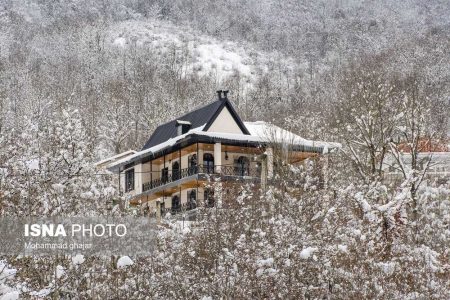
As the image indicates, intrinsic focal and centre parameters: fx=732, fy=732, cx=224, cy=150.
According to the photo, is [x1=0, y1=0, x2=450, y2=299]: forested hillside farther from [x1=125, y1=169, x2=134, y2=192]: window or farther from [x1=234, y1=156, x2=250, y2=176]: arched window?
[x1=125, y1=169, x2=134, y2=192]: window

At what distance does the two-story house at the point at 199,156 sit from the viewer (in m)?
36.4

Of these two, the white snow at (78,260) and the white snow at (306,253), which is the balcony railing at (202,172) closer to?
the white snow at (306,253)

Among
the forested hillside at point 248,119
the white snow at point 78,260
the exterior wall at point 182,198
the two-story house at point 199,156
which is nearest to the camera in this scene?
the white snow at point 78,260

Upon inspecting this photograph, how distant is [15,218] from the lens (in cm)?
1366

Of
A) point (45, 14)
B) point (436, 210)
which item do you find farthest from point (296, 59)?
point (436, 210)

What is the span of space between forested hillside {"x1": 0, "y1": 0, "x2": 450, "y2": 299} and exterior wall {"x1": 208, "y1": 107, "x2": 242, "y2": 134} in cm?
511

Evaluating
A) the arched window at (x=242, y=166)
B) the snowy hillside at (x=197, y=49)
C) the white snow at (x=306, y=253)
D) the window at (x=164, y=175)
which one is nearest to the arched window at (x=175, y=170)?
the window at (x=164, y=175)

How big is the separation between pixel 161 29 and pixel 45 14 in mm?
23921

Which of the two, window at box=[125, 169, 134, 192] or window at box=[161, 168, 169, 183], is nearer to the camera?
window at box=[161, 168, 169, 183]

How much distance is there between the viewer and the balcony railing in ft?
120

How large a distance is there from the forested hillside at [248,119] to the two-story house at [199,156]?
429 centimetres

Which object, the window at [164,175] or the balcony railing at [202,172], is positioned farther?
the window at [164,175]

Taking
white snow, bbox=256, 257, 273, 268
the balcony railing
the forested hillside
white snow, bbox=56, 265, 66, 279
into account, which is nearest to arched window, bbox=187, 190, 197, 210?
the balcony railing

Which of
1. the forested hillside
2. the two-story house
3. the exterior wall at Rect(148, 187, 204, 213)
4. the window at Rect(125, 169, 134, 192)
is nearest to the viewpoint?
the forested hillside
